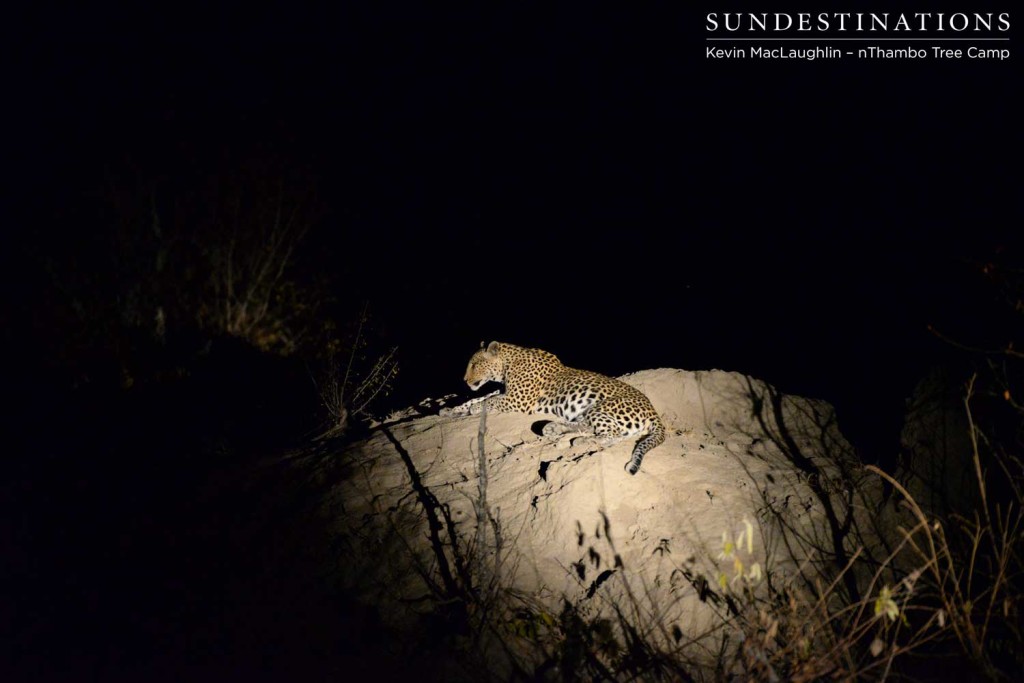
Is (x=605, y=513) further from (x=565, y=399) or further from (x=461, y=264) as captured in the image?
(x=461, y=264)

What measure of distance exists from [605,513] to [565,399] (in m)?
2.19

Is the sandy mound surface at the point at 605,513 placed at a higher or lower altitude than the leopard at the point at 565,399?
lower

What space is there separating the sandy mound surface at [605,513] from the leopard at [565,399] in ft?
0.86

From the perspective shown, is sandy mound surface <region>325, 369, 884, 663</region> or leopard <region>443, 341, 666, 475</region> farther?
leopard <region>443, 341, 666, 475</region>

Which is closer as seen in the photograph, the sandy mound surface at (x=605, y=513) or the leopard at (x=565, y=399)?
the sandy mound surface at (x=605, y=513)

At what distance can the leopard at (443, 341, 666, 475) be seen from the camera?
5792 millimetres

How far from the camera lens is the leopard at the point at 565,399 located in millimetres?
5792

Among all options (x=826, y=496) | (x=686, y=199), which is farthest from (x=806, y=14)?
(x=826, y=496)

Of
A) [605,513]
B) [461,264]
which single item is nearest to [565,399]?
Answer: [605,513]

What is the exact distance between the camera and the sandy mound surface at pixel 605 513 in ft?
13.6

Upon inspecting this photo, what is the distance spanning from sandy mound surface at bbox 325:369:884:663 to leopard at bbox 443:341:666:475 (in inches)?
10.3

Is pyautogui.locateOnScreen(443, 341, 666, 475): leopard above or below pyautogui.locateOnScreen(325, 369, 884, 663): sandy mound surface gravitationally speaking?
above

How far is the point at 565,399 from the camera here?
6.61 meters

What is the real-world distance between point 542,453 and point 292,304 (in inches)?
397
